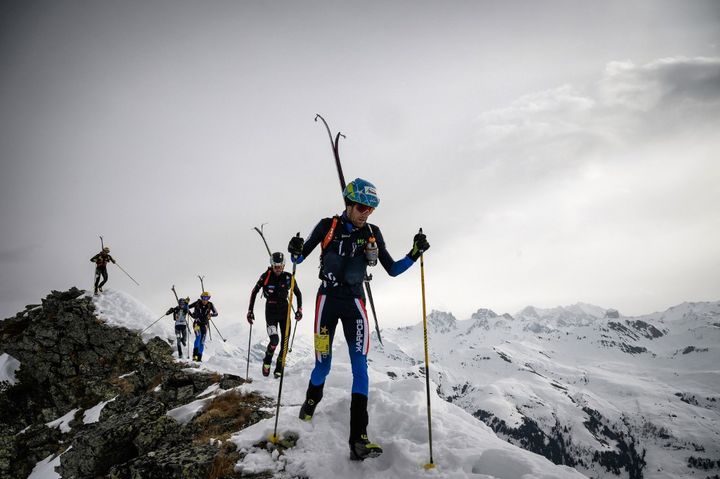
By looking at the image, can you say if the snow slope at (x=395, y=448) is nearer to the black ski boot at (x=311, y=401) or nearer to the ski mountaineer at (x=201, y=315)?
the black ski boot at (x=311, y=401)

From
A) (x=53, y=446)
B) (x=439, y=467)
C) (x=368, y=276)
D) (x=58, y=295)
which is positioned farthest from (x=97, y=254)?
(x=439, y=467)

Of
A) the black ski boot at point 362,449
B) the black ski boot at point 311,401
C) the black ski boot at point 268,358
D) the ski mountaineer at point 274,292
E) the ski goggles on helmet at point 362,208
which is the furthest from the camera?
the black ski boot at point 268,358

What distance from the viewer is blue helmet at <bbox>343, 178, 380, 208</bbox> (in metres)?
6.15

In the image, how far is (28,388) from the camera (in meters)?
22.8

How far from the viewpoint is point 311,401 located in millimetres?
6602

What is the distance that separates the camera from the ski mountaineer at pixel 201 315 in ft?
62.5

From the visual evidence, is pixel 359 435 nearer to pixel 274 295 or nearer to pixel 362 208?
pixel 362 208

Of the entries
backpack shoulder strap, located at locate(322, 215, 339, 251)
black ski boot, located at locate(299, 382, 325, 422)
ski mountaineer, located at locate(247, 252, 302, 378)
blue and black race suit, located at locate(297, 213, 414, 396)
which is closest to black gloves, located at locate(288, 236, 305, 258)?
blue and black race suit, located at locate(297, 213, 414, 396)

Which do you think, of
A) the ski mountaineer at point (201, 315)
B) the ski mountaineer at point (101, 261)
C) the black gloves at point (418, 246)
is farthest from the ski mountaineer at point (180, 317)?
the black gloves at point (418, 246)

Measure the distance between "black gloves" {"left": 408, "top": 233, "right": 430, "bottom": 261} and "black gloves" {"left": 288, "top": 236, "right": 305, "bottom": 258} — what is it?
207 centimetres

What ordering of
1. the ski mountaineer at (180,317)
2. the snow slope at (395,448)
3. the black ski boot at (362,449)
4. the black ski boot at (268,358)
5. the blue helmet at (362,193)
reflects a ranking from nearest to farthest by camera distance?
1. the snow slope at (395,448)
2. the black ski boot at (362,449)
3. the blue helmet at (362,193)
4. the black ski boot at (268,358)
5. the ski mountaineer at (180,317)

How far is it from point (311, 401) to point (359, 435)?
1605 millimetres

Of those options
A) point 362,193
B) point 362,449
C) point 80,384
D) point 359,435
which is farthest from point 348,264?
point 80,384

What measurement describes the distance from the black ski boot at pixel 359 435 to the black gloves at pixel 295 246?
267 centimetres
